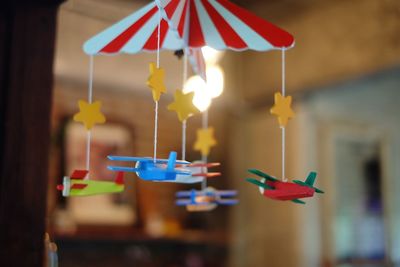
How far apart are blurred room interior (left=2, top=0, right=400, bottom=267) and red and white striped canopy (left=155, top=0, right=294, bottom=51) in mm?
1466

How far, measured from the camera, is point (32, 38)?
1.32 meters

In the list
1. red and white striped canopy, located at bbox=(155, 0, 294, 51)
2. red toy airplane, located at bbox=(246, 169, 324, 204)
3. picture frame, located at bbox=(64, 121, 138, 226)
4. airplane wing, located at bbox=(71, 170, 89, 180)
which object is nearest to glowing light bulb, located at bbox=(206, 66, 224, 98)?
picture frame, located at bbox=(64, 121, 138, 226)

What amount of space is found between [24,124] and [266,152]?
255 centimetres

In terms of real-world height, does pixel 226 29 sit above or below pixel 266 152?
above

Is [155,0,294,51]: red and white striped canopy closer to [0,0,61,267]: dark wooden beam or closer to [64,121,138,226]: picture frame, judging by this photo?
[0,0,61,267]: dark wooden beam

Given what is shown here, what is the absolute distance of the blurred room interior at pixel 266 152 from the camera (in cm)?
306

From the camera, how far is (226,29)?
1271 millimetres

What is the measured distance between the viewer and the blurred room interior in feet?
10.0

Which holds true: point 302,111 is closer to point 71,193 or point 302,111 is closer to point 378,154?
point 378,154

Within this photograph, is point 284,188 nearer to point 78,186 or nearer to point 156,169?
point 156,169

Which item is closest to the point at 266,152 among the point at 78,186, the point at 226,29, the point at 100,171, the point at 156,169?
the point at 100,171

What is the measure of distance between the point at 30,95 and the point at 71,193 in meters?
0.27

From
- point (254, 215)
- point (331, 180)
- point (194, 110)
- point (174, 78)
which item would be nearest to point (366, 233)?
point (331, 180)

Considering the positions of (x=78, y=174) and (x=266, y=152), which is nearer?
(x=78, y=174)
